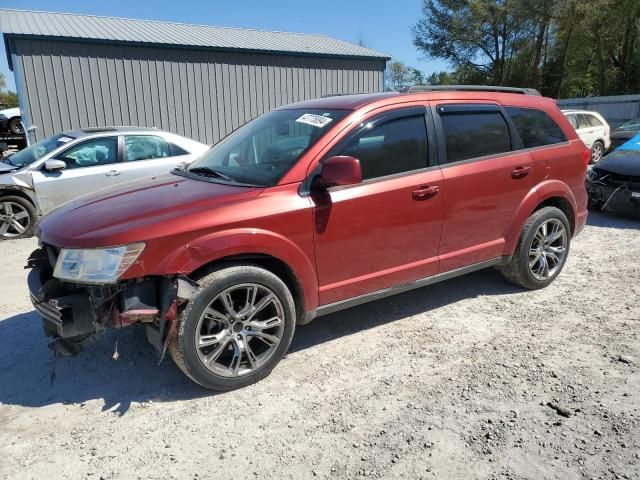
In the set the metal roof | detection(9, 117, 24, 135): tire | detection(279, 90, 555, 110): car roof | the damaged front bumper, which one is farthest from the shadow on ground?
→ detection(9, 117, 24, 135): tire

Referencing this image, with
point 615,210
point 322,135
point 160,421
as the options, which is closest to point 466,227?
point 322,135

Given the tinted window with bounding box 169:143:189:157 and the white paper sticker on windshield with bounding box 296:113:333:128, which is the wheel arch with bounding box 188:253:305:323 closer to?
the white paper sticker on windshield with bounding box 296:113:333:128

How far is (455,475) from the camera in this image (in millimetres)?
2500

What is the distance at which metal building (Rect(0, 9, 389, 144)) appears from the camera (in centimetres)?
1230

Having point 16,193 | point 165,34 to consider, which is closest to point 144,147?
point 16,193

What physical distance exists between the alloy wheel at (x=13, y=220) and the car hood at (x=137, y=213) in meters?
4.64

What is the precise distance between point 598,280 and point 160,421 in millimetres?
4388

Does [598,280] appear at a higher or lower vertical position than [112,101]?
lower

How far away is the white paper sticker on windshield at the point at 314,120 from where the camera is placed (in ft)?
12.2

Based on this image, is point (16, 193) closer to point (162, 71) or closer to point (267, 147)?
point (267, 147)

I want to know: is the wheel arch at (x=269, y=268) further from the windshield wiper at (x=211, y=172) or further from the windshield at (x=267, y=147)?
the windshield wiper at (x=211, y=172)

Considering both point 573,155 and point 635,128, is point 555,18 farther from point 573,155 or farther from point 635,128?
point 573,155

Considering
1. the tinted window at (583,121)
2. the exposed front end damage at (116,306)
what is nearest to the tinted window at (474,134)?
the exposed front end damage at (116,306)

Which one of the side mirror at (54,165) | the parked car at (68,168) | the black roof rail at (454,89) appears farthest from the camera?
the parked car at (68,168)
